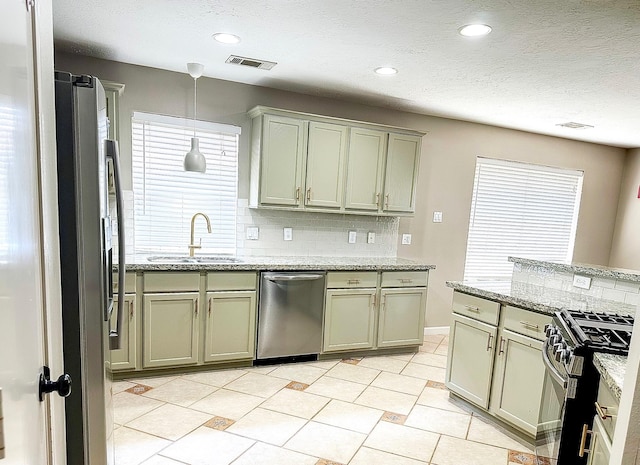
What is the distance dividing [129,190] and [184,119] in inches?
29.8

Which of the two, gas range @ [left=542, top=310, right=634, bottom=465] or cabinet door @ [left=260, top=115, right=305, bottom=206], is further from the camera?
cabinet door @ [left=260, top=115, right=305, bottom=206]

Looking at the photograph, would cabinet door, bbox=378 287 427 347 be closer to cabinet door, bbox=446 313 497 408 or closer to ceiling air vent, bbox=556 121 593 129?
cabinet door, bbox=446 313 497 408

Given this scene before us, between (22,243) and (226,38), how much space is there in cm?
217

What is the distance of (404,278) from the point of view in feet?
12.4

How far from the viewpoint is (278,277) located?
10.8 ft

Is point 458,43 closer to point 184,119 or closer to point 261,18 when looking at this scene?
point 261,18

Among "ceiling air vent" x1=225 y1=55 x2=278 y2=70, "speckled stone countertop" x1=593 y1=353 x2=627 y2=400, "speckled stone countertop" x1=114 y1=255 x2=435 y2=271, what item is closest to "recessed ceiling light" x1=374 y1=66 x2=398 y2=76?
"ceiling air vent" x1=225 y1=55 x2=278 y2=70

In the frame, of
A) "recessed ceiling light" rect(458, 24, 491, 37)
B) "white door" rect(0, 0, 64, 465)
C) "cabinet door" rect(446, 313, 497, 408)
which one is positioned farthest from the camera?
"cabinet door" rect(446, 313, 497, 408)

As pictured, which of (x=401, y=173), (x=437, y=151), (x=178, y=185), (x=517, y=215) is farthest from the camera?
(x=517, y=215)

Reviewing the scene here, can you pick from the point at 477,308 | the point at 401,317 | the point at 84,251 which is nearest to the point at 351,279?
the point at 401,317

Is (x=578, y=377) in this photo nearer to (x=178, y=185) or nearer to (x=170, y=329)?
(x=170, y=329)

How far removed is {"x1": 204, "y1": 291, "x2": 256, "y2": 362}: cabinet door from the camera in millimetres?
3139

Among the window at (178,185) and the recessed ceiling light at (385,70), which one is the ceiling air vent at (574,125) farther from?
the window at (178,185)

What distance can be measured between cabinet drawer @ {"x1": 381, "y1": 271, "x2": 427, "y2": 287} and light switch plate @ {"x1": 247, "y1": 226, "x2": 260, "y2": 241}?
1.23 m
